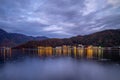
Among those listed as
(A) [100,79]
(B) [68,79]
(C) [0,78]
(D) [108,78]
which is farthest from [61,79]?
(C) [0,78]

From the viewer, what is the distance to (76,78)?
26.6m

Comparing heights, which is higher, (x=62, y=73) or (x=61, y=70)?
(x=62, y=73)

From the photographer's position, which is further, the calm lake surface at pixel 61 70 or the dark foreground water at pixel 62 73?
the calm lake surface at pixel 61 70

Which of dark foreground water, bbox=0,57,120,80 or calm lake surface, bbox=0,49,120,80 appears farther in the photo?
calm lake surface, bbox=0,49,120,80

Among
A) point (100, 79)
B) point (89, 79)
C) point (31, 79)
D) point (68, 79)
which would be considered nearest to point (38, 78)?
point (31, 79)

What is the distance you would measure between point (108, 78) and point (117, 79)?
5.10 ft

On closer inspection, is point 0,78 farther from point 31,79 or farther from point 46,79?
point 46,79

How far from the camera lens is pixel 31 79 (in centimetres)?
2645

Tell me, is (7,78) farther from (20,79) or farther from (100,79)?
(100,79)

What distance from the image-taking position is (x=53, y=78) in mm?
26859

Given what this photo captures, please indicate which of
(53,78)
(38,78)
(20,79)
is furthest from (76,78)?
(20,79)

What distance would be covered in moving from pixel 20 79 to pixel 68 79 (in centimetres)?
882

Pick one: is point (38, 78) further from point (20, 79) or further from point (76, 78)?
point (76, 78)

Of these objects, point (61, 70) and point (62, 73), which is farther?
point (61, 70)
